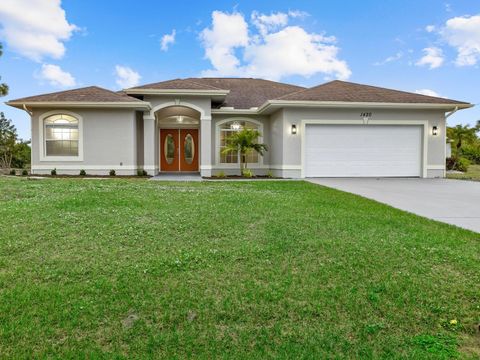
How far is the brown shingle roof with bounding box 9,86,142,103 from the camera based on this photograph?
14.1 meters

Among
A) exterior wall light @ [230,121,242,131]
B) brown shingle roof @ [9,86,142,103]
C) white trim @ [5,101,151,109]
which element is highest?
brown shingle roof @ [9,86,142,103]

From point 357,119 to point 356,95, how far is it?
1153 mm

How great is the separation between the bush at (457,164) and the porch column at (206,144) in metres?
17.6

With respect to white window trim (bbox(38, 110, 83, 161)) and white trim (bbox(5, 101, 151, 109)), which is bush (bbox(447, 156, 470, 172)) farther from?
white window trim (bbox(38, 110, 83, 161))

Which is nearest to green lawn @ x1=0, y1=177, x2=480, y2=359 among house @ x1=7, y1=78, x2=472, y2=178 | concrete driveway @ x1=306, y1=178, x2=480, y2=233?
concrete driveway @ x1=306, y1=178, x2=480, y2=233

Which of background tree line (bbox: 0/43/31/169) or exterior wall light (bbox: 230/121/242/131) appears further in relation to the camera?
background tree line (bbox: 0/43/31/169)

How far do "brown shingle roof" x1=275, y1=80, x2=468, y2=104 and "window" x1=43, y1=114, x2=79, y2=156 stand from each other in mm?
9030

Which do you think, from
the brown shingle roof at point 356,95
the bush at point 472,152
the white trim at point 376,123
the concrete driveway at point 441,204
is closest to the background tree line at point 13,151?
the brown shingle roof at point 356,95

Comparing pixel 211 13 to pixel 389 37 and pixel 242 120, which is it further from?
pixel 389 37

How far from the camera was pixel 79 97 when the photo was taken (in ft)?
47.1

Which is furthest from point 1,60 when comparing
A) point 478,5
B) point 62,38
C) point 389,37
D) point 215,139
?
point 478,5

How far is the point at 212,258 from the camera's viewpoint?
12.5ft

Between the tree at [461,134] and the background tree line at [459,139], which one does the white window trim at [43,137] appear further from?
the tree at [461,134]

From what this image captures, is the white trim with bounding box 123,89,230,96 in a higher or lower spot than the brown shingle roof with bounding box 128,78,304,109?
lower
